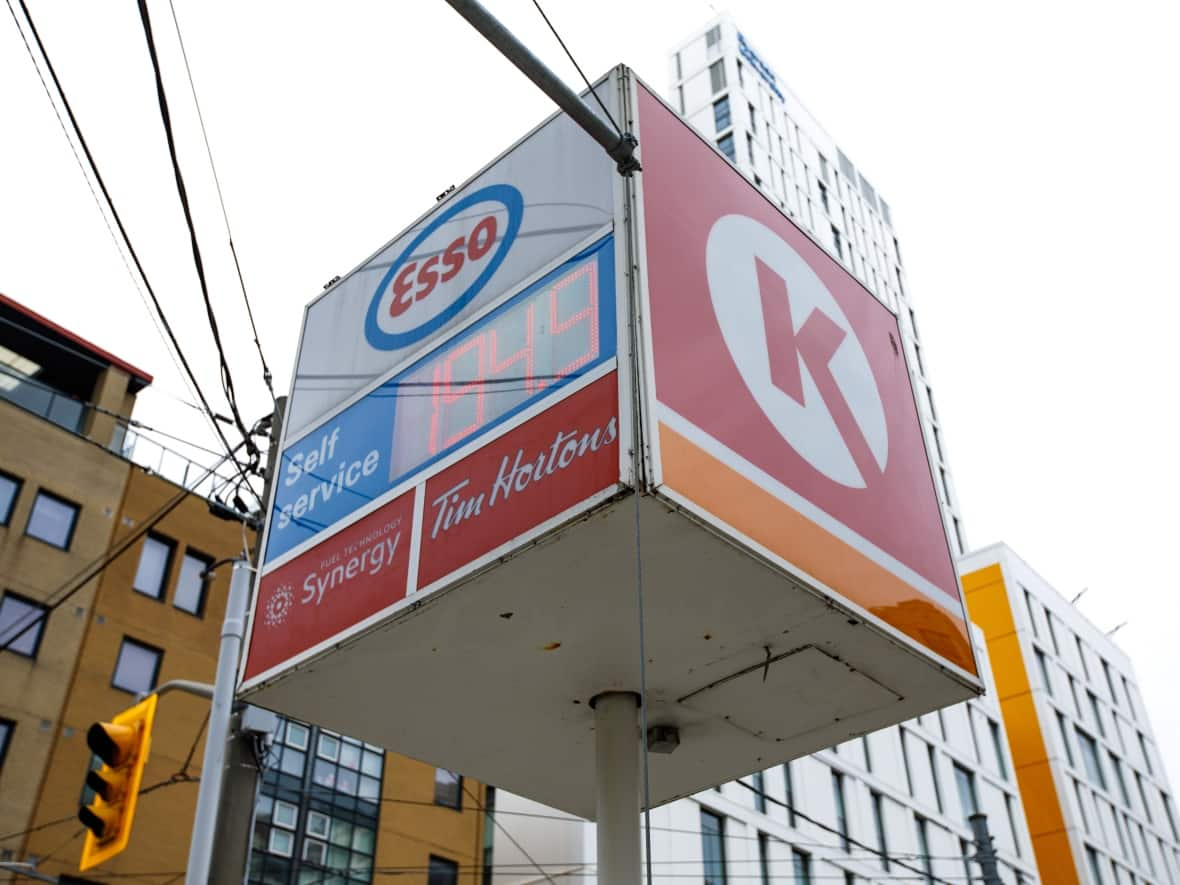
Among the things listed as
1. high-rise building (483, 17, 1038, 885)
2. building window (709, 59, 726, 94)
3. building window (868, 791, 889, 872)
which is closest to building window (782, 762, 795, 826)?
high-rise building (483, 17, 1038, 885)

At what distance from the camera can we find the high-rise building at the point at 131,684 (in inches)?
985

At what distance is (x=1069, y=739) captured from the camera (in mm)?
52000

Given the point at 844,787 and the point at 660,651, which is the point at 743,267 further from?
the point at 844,787

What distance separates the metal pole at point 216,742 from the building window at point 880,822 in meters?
30.7

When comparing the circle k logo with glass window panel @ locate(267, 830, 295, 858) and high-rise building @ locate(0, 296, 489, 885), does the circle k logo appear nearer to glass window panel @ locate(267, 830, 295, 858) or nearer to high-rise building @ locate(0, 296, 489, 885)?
high-rise building @ locate(0, 296, 489, 885)

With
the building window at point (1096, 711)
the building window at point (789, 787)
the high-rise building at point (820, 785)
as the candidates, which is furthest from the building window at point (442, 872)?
the building window at point (1096, 711)

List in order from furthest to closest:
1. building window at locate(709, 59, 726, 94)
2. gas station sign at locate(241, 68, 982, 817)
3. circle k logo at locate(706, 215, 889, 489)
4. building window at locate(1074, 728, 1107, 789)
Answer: building window at locate(709, 59, 726, 94) → building window at locate(1074, 728, 1107, 789) → circle k logo at locate(706, 215, 889, 489) → gas station sign at locate(241, 68, 982, 817)

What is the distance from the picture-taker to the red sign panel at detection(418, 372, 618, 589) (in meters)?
5.95

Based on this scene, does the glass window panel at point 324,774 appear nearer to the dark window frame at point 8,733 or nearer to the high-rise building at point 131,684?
the high-rise building at point 131,684

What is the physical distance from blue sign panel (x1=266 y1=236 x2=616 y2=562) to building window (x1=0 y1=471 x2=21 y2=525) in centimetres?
2172

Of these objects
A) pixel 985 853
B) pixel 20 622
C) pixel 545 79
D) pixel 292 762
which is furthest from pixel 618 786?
pixel 292 762

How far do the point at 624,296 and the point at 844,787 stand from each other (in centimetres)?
3524

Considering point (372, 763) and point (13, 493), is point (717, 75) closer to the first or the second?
point (372, 763)

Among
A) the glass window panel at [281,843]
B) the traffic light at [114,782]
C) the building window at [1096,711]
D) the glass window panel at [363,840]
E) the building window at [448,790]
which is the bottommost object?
the traffic light at [114,782]
